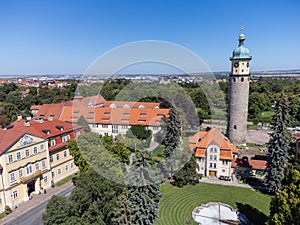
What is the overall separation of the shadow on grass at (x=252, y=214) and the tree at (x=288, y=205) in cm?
383

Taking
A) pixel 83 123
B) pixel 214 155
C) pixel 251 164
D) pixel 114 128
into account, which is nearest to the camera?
pixel 214 155

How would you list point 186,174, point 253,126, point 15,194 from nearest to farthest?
point 15,194, point 186,174, point 253,126

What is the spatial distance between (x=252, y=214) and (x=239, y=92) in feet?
54.7

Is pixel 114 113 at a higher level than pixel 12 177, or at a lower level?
higher

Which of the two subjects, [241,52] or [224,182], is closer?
[224,182]

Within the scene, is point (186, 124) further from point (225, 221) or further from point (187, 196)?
point (225, 221)

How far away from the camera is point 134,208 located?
522 inches

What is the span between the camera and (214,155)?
24.9 metres

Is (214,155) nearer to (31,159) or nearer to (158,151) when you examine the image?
(158,151)

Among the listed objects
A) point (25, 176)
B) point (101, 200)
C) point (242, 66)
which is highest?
point (242, 66)

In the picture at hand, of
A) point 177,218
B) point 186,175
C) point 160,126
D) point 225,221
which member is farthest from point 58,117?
point 225,221

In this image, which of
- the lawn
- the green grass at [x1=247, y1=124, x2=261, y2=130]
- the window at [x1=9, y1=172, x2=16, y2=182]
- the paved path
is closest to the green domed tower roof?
the paved path

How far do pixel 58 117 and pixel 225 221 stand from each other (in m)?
29.9

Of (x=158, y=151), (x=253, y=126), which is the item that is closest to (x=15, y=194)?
(x=158, y=151)
